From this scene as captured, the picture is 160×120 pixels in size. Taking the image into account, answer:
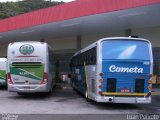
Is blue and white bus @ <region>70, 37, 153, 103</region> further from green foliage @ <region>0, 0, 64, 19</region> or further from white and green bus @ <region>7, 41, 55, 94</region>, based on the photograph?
green foliage @ <region>0, 0, 64, 19</region>

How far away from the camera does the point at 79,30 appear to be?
33000mm

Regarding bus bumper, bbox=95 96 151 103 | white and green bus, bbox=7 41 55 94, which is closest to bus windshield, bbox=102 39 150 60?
bus bumper, bbox=95 96 151 103

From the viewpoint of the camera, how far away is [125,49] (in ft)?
47.9

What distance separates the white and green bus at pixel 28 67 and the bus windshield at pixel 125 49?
5.14 metres

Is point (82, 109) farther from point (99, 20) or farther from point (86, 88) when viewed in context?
point (99, 20)

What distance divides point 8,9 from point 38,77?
77.1m

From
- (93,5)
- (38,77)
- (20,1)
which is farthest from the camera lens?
(20,1)

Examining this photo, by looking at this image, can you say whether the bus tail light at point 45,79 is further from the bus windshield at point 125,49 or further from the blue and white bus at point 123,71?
the bus windshield at point 125,49

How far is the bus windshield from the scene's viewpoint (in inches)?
571

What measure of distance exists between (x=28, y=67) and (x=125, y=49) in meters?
6.22

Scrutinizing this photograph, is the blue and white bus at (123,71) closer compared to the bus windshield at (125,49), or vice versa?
the blue and white bus at (123,71)

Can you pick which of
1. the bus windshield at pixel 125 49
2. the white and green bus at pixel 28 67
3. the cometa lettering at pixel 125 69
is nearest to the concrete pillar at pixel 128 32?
the white and green bus at pixel 28 67

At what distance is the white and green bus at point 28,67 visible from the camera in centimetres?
1858

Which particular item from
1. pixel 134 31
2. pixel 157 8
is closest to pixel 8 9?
pixel 134 31
